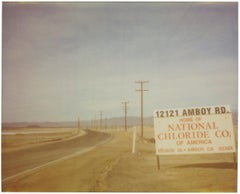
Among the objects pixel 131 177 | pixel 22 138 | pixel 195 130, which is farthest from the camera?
pixel 22 138

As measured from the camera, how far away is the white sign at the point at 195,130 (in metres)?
8.86

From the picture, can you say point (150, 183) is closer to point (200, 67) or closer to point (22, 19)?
point (200, 67)

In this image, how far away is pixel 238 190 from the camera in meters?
8.47

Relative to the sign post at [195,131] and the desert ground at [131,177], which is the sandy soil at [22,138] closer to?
the desert ground at [131,177]

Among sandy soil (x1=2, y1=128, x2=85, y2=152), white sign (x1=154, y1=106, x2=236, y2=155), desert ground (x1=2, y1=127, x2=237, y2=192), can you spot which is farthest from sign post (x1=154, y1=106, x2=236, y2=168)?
sandy soil (x1=2, y1=128, x2=85, y2=152)

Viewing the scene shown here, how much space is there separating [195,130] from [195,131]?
0.08ft

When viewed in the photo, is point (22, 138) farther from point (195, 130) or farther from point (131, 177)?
point (195, 130)

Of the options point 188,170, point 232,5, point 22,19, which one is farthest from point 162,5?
point 188,170

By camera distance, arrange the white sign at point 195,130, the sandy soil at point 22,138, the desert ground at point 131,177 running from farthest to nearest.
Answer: the sandy soil at point 22,138 < the white sign at point 195,130 < the desert ground at point 131,177

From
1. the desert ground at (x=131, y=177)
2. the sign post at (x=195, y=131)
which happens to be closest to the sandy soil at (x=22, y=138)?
the desert ground at (x=131, y=177)

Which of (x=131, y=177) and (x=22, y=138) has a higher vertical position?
(x=22, y=138)

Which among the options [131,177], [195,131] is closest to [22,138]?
[131,177]

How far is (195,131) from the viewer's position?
8930mm

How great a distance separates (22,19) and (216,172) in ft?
19.9
